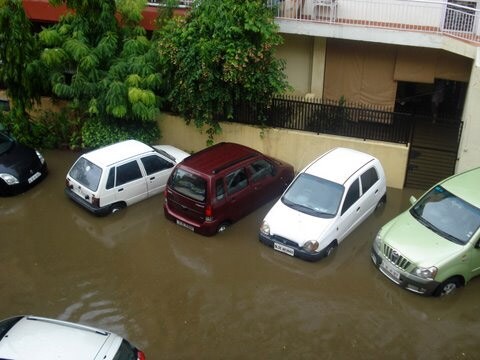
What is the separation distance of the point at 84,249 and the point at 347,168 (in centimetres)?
556

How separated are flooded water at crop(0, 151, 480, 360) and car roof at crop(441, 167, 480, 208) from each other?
155 cm

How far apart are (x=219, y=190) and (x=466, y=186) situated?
15.5 feet

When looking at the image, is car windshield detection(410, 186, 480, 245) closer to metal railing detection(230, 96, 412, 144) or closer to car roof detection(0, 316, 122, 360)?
metal railing detection(230, 96, 412, 144)

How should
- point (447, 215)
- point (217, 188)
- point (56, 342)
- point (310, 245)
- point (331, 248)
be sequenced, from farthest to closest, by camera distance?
point (217, 188) → point (331, 248) → point (310, 245) → point (447, 215) → point (56, 342)

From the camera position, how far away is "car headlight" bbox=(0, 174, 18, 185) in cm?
1198

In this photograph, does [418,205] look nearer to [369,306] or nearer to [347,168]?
[347,168]

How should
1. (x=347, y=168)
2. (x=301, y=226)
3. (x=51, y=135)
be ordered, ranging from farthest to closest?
(x=51, y=135)
(x=347, y=168)
(x=301, y=226)

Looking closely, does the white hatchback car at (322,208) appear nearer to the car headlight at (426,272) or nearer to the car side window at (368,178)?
the car side window at (368,178)

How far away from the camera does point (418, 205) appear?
1013 centimetres

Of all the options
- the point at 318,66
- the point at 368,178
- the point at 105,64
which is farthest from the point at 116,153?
the point at 318,66

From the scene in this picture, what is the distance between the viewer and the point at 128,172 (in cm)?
1147

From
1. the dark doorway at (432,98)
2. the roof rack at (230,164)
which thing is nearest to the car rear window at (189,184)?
the roof rack at (230,164)

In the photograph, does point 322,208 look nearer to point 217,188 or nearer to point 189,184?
point 217,188

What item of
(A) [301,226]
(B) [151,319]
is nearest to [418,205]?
(A) [301,226]
